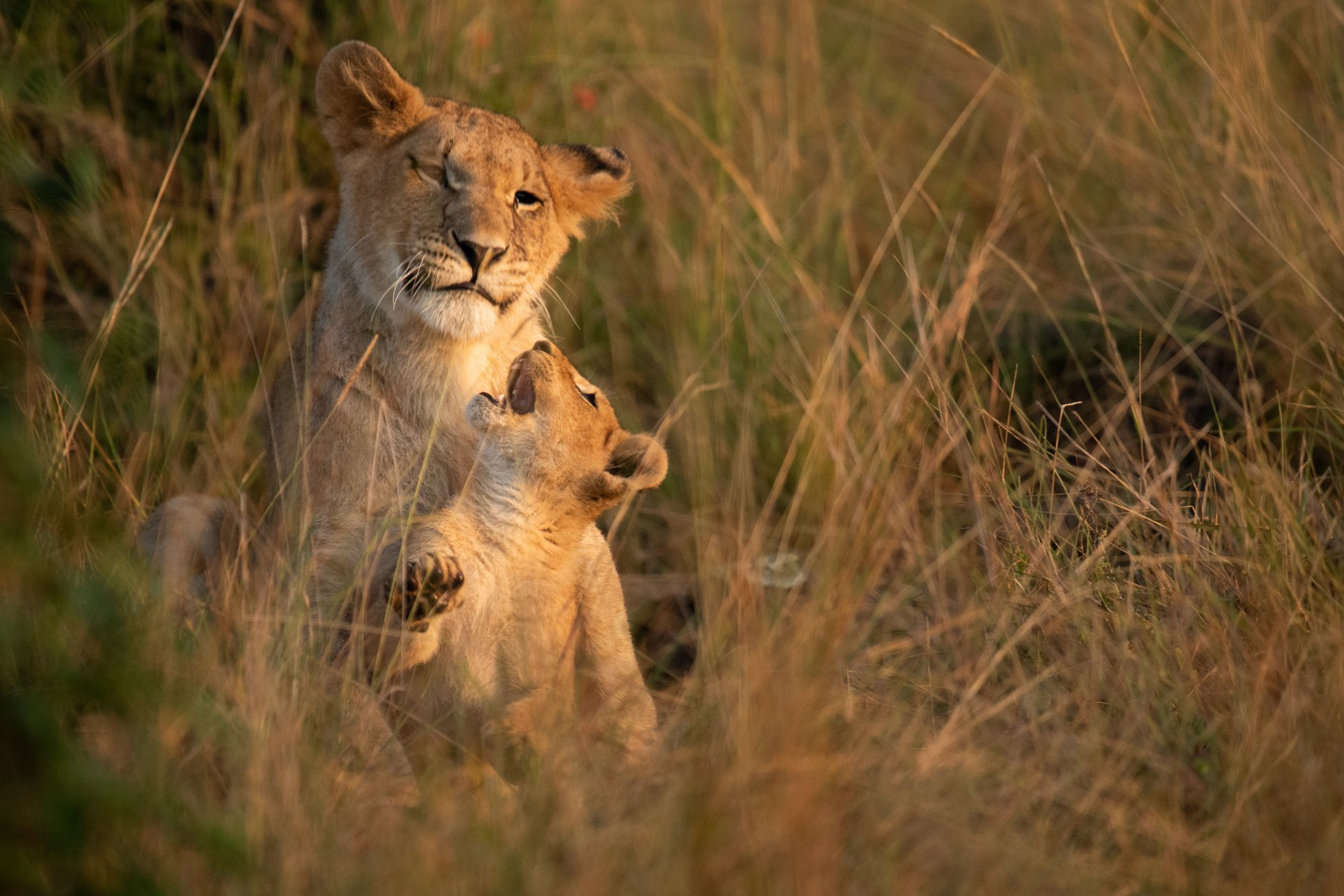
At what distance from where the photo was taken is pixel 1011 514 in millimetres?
3881

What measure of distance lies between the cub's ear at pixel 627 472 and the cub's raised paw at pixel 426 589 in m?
0.49

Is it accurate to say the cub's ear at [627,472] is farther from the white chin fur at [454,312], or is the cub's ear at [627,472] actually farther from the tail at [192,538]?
the tail at [192,538]

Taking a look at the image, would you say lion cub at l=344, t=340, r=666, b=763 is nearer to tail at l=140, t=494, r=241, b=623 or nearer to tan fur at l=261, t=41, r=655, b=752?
tan fur at l=261, t=41, r=655, b=752

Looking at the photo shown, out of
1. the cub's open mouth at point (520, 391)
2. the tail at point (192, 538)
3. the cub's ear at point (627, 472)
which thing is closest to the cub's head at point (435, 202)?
the cub's open mouth at point (520, 391)

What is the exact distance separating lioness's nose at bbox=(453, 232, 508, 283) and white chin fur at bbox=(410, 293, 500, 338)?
0.22 feet

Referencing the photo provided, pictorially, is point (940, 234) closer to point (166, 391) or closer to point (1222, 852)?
point (166, 391)

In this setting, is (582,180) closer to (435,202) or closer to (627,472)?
(435,202)

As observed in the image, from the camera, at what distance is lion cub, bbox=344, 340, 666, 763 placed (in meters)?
3.43

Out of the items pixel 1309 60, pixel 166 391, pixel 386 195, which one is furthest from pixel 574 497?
pixel 1309 60

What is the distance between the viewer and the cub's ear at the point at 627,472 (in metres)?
3.78

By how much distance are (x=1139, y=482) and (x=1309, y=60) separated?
2.72 m

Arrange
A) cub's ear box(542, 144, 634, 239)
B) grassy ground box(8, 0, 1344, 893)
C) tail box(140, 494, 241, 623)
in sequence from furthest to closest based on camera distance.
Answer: cub's ear box(542, 144, 634, 239), tail box(140, 494, 241, 623), grassy ground box(8, 0, 1344, 893)

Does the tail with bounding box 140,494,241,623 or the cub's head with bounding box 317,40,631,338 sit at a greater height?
the cub's head with bounding box 317,40,631,338

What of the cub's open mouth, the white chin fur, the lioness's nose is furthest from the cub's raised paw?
the lioness's nose
